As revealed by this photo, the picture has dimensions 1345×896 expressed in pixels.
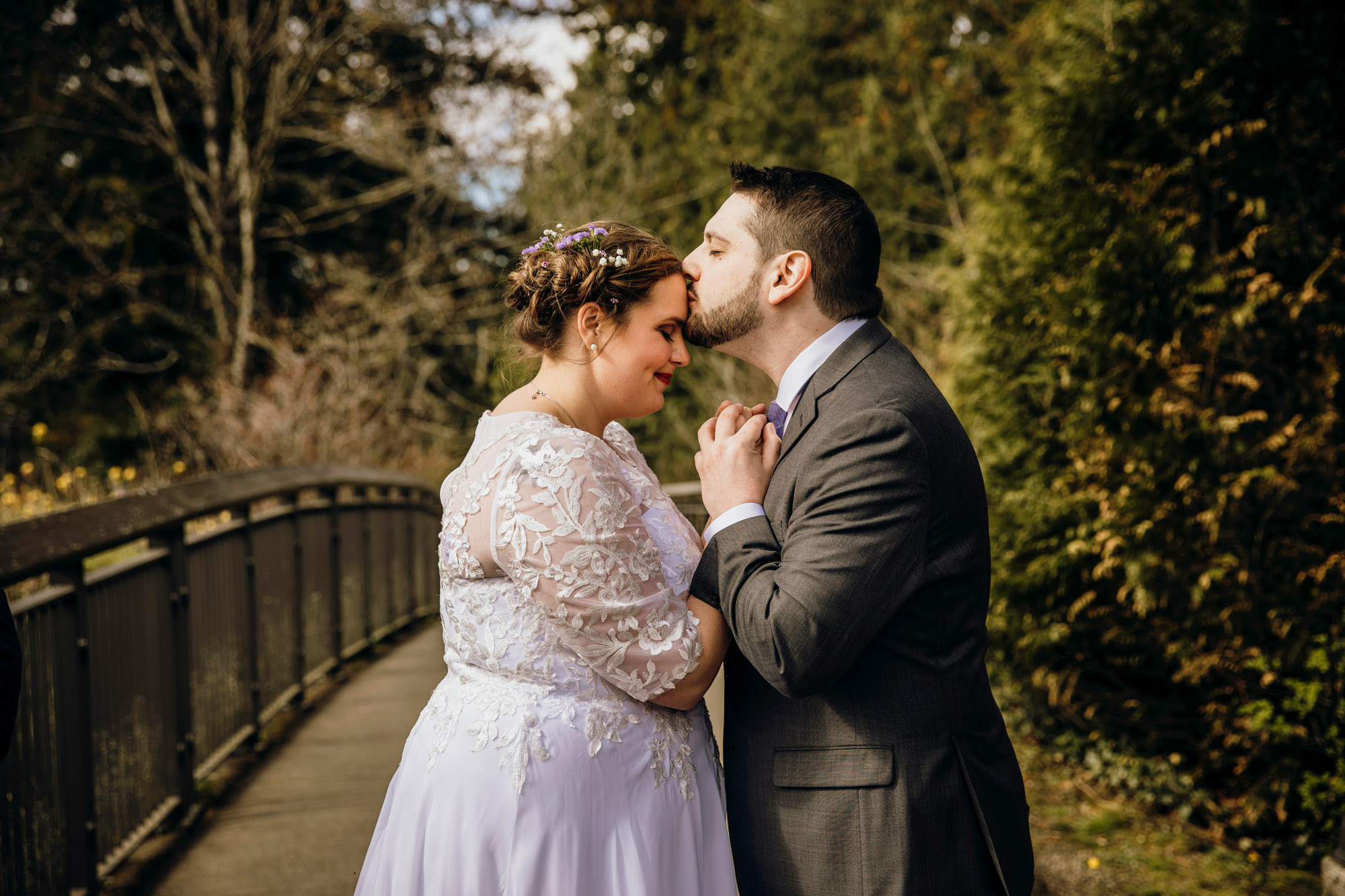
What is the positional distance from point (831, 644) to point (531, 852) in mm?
797

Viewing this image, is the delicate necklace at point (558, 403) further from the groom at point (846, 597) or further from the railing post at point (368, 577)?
the railing post at point (368, 577)

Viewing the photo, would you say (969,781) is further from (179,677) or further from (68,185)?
(68,185)

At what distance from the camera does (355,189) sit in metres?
17.1

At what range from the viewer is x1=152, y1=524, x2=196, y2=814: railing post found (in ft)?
13.3

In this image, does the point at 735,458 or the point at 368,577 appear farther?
the point at 368,577

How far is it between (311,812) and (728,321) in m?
3.32

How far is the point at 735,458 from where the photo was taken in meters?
→ 2.04

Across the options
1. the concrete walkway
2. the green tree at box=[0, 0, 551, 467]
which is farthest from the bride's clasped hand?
the green tree at box=[0, 0, 551, 467]

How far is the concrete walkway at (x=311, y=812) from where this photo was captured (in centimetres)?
369

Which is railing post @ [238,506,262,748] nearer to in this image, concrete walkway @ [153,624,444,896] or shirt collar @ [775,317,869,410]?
concrete walkway @ [153,624,444,896]

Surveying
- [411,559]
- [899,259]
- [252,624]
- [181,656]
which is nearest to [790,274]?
[181,656]

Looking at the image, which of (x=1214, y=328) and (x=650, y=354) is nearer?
(x=650, y=354)

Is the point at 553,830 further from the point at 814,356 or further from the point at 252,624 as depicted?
the point at 252,624

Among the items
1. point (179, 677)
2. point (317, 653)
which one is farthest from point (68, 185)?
point (179, 677)
